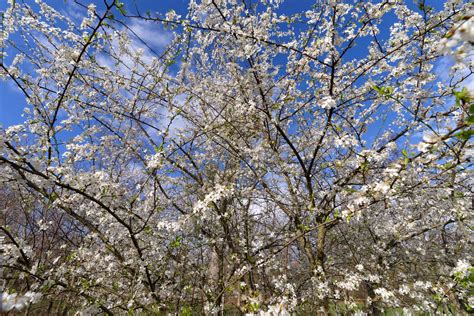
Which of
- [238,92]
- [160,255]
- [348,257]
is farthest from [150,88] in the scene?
[348,257]

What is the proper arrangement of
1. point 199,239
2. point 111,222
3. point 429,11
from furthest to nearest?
1. point 199,239
2. point 111,222
3. point 429,11

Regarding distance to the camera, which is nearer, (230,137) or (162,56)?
(162,56)

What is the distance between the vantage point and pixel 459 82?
408cm

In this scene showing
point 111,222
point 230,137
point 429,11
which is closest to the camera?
point 429,11

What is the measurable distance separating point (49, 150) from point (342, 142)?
11.2ft

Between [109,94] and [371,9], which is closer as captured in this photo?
[371,9]

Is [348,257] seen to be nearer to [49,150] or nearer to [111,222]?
[111,222]

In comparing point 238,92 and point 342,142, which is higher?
point 238,92

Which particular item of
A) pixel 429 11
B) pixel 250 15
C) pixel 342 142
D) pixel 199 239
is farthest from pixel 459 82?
pixel 199 239

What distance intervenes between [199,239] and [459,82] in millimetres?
4740

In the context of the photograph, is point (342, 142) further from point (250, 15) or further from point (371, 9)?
point (250, 15)

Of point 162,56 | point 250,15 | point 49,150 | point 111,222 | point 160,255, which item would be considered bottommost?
point 160,255

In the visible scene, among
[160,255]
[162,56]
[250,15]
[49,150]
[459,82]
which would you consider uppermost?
[250,15]

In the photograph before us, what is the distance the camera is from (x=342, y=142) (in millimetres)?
3332
